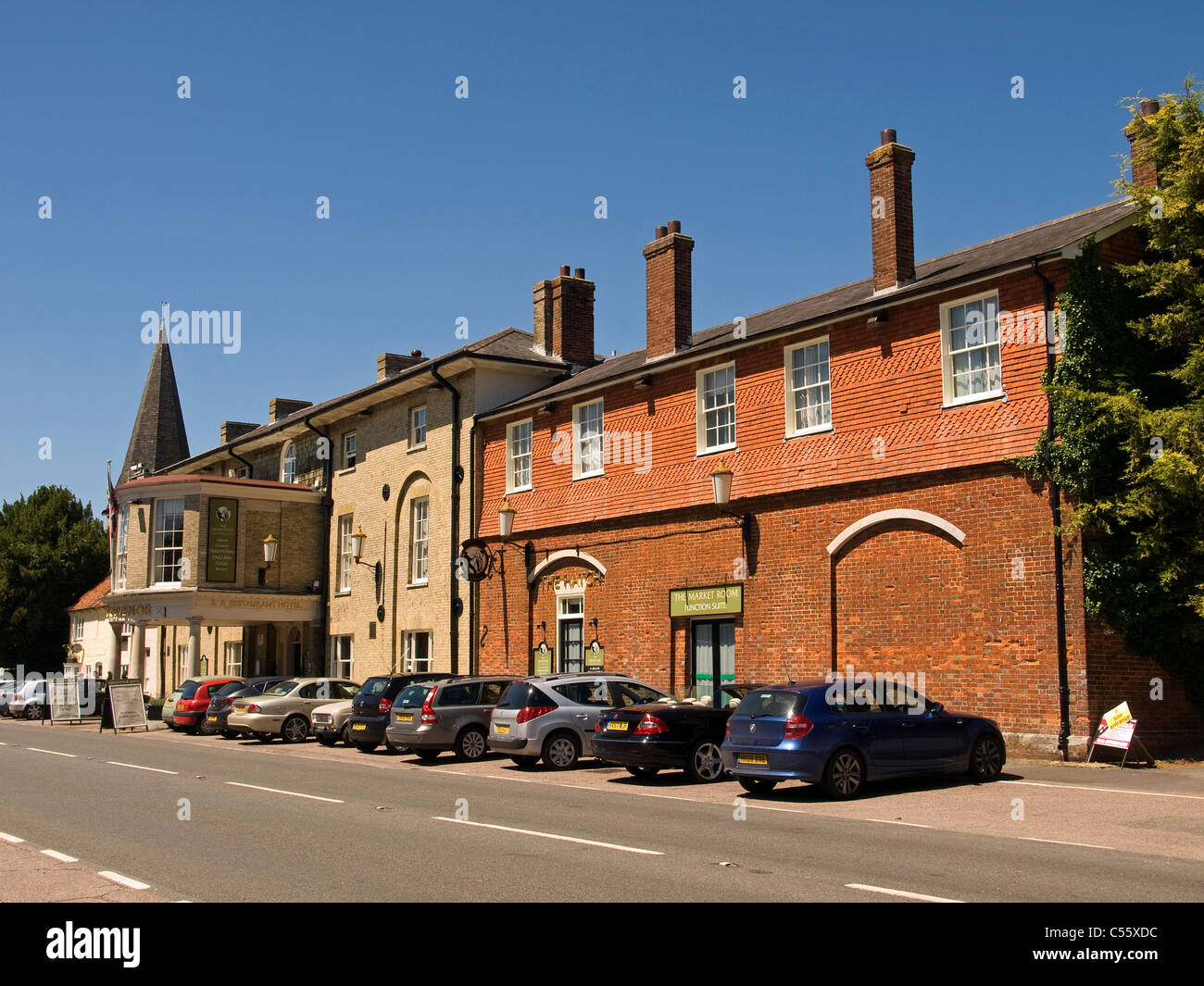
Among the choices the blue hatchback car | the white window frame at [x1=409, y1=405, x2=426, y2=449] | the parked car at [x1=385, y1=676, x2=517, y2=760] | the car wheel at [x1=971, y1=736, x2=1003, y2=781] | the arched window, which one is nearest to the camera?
the blue hatchback car

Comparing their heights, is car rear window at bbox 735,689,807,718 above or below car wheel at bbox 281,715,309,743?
above

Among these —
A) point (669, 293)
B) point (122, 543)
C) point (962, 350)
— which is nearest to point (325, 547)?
point (122, 543)

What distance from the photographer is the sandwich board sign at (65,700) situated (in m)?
39.0

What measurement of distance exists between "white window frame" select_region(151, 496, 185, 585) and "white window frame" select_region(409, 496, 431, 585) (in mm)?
8136

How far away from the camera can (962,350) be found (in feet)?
61.5

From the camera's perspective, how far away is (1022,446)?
17.5 meters

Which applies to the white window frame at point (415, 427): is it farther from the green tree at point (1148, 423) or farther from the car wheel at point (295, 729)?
the green tree at point (1148, 423)

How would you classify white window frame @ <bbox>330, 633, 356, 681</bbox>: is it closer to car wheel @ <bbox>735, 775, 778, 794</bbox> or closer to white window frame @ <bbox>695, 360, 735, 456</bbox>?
white window frame @ <bbox>695, 360, 735, 456</bbox>

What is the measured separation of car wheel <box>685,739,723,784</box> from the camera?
1644 centimetres

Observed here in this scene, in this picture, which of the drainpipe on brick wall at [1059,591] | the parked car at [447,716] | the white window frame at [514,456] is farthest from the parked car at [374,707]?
the drainpipe on brick wall at [1059,591]

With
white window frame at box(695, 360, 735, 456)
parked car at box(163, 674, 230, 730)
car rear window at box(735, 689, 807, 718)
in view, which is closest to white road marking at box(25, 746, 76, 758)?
parked car at box(163, 674, 230, 730)

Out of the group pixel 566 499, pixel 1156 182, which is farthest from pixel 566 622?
pixel 1156 182
